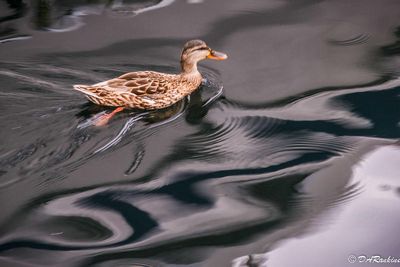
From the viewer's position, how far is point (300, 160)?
4.34 metres

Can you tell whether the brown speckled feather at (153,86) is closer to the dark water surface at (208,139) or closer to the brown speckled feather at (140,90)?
the brown speckled feather at (140,90)

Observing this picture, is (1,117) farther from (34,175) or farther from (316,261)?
(316,261)

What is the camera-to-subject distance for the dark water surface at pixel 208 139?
3.67 metres

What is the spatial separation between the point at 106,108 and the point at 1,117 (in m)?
0.82

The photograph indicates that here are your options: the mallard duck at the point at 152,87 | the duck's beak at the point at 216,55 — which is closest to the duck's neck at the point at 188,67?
the mallard duck at the point at 152,87

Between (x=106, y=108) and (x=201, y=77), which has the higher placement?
(x=201, y=77)

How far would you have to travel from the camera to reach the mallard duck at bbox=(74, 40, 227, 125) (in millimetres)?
4918

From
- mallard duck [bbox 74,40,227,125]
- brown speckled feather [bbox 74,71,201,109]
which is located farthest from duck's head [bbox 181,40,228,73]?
brown speckled feather [bbox 74,71,201,109]

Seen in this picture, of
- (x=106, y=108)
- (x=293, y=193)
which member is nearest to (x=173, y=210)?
(x=293, y=193)

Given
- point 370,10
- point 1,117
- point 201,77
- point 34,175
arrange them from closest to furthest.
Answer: point 34,175 → point 1,117 → point 201,77 → point 370,10

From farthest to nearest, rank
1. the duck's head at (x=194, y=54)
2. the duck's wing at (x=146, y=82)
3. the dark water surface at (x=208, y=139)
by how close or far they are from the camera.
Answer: the duck's head at (x=194, y=54) → the duck's wing at (x=146, y=82) → the dark water surface at (x=208, y=139)

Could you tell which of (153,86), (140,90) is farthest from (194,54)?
(140,90)

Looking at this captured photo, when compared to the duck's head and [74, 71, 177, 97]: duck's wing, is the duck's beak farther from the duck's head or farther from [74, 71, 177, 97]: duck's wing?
[74, 71, 177, 97]: duck's wing

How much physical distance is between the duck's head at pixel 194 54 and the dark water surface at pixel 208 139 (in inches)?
7.7
